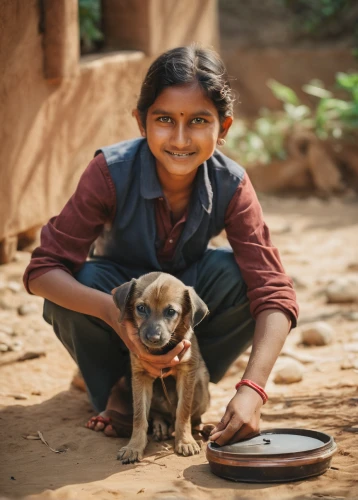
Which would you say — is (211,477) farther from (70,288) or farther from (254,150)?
(254,150)

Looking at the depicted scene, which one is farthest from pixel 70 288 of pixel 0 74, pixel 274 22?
pixel 274 22

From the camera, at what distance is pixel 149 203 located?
4117 millimetres

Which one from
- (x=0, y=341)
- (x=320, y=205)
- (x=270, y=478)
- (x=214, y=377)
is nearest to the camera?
(x=270, y=478)

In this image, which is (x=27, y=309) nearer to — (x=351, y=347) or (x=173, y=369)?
(x=173, y=369)

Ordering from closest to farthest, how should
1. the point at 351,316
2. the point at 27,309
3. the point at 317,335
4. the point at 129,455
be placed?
the point at 129,455, the point at 317,335, the point at 27,309, the point at 351,316

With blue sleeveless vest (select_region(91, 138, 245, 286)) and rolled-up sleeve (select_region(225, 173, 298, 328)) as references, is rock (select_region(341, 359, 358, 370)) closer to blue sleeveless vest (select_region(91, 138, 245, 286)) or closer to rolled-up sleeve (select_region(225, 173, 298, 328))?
rolled-up sleeve (select_region(225, 173, 298, 328))

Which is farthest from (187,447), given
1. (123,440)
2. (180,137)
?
(180,137)

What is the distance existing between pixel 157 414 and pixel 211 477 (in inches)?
30.2

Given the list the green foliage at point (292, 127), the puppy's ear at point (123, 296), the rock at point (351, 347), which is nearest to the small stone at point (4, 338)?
the puppy's ear at point (123, 296)

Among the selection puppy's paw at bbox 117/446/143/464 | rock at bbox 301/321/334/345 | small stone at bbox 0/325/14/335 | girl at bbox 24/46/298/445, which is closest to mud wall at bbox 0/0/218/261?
small stone at bbox 0/325/14/335

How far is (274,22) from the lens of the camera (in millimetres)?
14258

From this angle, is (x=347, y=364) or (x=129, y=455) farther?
(x=347, y=364)

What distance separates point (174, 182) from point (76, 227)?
57 centimetres

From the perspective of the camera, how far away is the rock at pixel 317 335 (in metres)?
5.59
